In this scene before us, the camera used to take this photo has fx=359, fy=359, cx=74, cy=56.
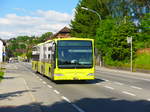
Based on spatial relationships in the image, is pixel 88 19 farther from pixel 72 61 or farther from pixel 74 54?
pixel 72 61

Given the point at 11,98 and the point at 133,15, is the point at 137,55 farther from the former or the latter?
the point at 11,98

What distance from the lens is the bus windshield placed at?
65.8 feet

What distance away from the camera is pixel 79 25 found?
66.6 m

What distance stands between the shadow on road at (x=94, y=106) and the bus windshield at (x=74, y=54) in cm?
767

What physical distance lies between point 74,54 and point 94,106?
921cm

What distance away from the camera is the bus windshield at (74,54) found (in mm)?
20047

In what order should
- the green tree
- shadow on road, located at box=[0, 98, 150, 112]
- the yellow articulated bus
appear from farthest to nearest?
the green tree
the yellow articulated bus
shadow on road, located at box=[0, 98, 150, 112]

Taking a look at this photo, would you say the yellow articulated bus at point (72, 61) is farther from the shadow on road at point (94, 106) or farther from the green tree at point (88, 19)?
the green tree at point (88, 19)

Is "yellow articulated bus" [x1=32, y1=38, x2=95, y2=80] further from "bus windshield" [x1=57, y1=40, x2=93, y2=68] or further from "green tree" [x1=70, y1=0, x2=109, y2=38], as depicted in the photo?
"green tree" [x1=70, y1=0, x2=109, y2=38]

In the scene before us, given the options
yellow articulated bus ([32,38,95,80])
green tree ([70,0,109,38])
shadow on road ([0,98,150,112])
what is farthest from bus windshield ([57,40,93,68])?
green tree ([70,0,109,38])

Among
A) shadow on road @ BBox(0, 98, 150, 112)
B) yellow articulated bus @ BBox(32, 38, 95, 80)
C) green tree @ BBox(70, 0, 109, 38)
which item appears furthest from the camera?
green tree @ BBox(70, 0, 109, 38)

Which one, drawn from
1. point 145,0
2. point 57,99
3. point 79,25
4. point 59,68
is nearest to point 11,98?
point 57,99

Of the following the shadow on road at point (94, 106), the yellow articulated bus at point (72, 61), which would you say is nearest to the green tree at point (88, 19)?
the yellow articulated bus at point (72, 61)

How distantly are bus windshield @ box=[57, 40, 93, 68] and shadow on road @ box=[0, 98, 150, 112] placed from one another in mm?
7670
